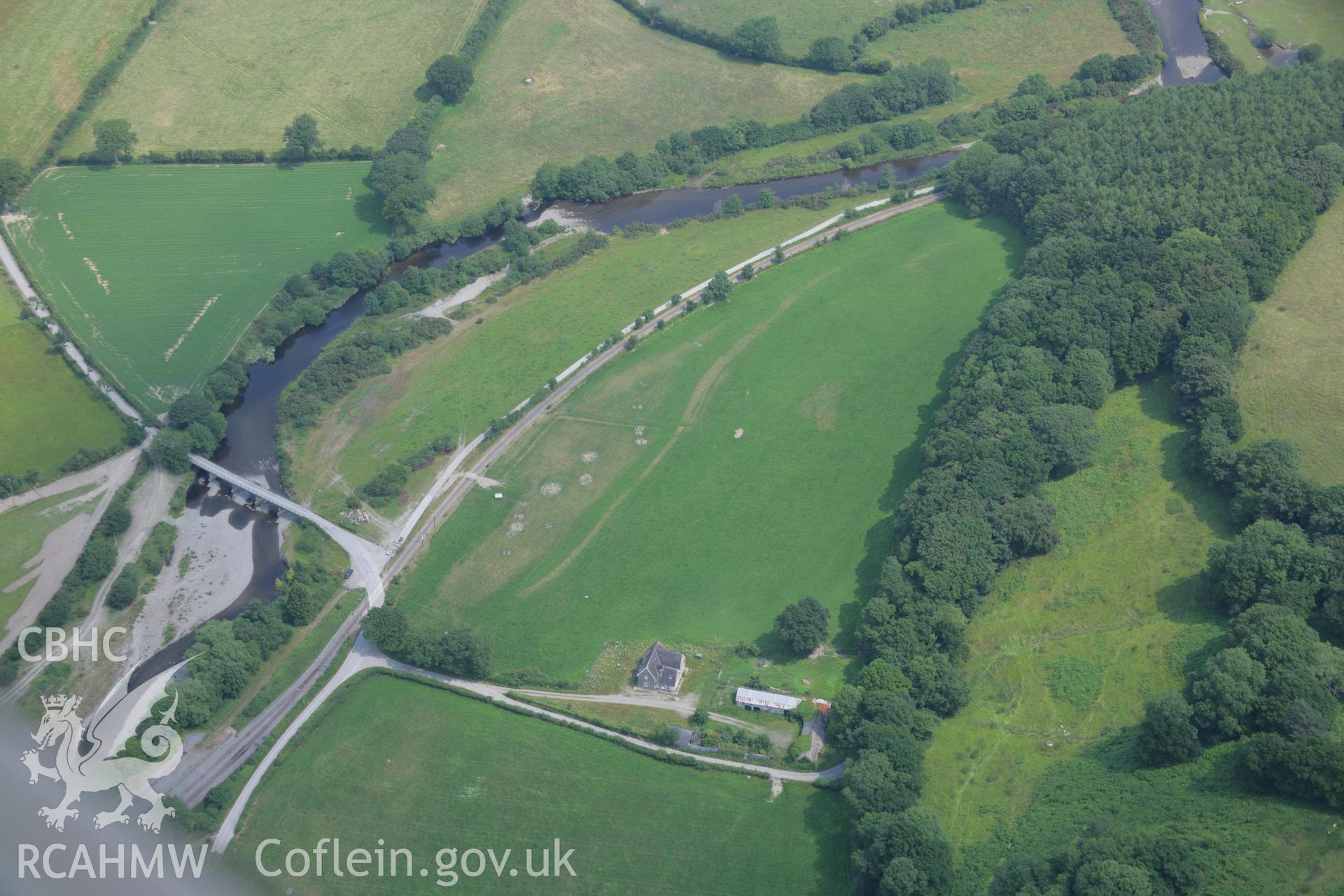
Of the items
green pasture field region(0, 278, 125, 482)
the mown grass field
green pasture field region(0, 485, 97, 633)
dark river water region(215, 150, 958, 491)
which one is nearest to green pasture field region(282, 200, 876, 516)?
dark river water region(215, 150, 958, 491)

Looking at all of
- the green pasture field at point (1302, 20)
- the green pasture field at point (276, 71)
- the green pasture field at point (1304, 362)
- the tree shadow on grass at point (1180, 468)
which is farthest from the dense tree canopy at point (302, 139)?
the green pasture field at point (1302, 20)

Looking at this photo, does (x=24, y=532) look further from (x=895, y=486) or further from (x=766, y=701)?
(x=895, y=486)

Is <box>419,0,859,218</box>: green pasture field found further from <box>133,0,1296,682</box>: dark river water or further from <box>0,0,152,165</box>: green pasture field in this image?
<box>0,0,152,165</box>: green pasture field

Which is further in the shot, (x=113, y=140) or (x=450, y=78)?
(x=450, y=78)

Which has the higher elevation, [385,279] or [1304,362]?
[385,279]

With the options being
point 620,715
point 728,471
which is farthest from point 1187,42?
point 620,715
